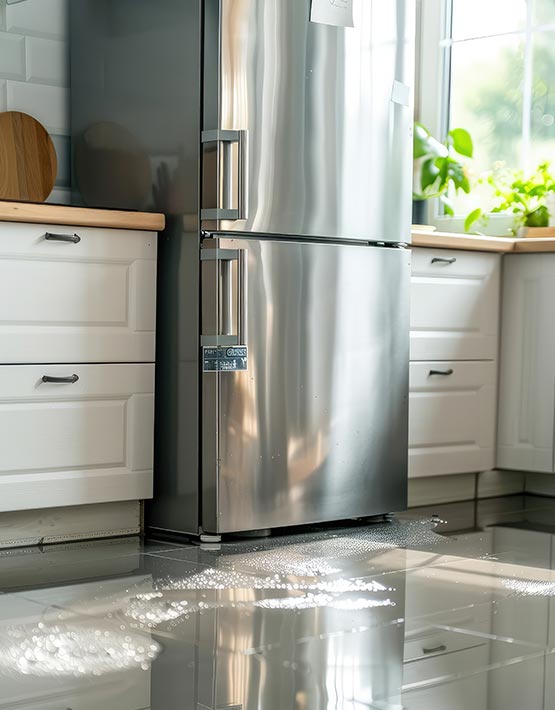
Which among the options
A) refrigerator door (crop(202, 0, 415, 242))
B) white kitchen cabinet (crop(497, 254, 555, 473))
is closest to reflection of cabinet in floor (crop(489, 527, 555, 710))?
white kitchen cabinet (crop(497, 254, 555, 473))

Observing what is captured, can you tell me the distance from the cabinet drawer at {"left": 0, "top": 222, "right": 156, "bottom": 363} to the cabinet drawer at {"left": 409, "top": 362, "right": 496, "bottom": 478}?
1.01 meters

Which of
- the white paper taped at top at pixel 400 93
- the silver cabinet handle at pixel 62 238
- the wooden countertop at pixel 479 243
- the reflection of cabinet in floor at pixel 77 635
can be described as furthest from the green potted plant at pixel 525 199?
the reflection of cabinet in floor at pixel 77 635

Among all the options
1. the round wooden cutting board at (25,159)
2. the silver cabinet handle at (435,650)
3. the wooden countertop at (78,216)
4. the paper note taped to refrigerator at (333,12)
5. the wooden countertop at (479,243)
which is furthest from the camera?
the wooden countertop at (479,243)

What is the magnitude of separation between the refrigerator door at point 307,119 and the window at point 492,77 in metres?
1.13

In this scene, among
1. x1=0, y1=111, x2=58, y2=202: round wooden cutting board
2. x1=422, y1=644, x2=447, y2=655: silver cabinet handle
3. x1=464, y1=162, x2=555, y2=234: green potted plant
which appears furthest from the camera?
x1=464, y1=162, x2=555, y2=234: green potted plant

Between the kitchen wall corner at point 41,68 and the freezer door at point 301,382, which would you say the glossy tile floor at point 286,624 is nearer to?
the freezer door at point 301,382

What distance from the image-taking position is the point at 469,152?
4.49 metres

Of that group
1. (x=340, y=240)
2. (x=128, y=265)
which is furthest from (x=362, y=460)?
(x=128, y=265)

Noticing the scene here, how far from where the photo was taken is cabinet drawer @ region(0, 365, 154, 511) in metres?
2.91

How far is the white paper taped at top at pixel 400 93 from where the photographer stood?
3.42 meters

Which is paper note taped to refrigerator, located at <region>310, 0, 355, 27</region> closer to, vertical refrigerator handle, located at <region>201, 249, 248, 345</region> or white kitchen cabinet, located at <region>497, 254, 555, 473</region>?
vertical refrigerator handle, located at <region>201, 249, 248, 345</region>

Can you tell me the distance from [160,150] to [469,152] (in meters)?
1.69

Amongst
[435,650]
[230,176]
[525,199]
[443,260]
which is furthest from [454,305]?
[435,650]

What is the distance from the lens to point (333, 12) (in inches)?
126
